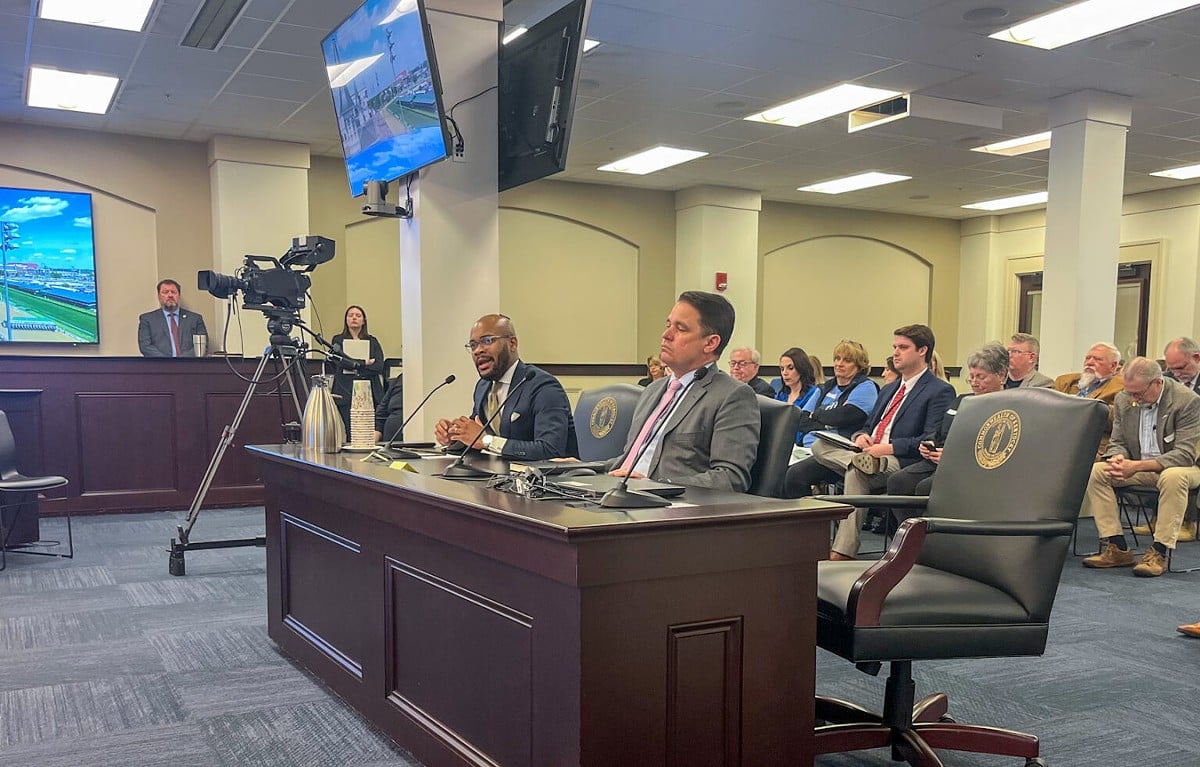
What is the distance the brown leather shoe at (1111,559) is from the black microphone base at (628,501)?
12.9 feet

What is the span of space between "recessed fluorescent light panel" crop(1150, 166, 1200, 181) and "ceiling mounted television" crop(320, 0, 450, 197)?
833 centimetres

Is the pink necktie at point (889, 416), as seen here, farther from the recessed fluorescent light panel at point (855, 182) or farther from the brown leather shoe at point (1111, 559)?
the recessed fluorescent light panel at point (855, 182)

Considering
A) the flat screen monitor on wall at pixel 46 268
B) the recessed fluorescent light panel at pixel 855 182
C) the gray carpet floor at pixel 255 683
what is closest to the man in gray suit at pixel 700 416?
the gray carpet floor at pixel 255 683

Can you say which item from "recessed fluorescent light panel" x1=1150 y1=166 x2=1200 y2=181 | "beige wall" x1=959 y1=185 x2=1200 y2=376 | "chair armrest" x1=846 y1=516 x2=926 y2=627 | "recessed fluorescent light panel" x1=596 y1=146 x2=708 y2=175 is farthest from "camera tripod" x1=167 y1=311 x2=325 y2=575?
"beige wall" x1=959 y1=185 x2=1200 y2=376

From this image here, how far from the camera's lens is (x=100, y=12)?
519 cm

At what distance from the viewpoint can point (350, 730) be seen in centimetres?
265

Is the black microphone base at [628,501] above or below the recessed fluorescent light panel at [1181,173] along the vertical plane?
below

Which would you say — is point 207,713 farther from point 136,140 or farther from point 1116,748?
point 136,140

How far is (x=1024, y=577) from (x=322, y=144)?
23.8 feet

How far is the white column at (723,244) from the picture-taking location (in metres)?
10.2

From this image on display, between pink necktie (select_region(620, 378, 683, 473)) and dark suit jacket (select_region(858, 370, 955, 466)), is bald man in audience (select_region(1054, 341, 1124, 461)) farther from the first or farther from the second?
pink necktie (select_region(620, 378, 683, 473))

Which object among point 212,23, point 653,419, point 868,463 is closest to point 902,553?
point 653,419

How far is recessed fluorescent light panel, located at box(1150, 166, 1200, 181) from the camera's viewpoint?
930 centimetres

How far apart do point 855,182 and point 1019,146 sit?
196cm
